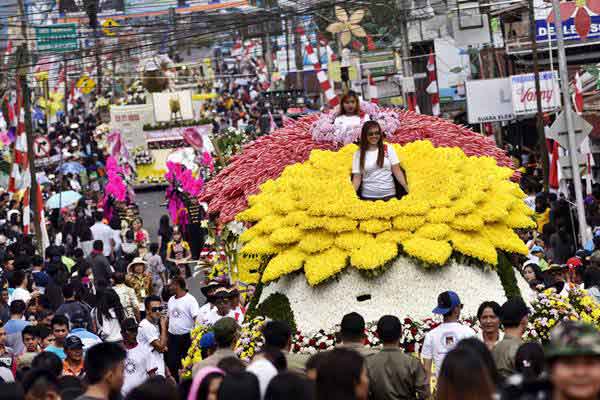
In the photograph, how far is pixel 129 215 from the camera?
3117 centimetres

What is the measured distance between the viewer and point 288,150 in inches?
552

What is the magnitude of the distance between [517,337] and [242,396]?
3.21 metres

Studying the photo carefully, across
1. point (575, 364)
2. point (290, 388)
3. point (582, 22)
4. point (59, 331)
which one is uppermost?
→ point (582, 22)

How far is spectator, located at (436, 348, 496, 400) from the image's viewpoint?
21.8ft

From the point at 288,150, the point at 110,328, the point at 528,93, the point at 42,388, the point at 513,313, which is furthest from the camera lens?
the point at 528,93

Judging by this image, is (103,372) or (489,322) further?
(489,322)

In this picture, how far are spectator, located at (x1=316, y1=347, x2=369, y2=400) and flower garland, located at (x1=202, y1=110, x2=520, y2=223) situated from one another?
21.3 feet

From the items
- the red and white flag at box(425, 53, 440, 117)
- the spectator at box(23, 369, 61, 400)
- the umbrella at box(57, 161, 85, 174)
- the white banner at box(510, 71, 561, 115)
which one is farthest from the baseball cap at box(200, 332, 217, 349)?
the umbrella at box(57, 161, 85, 174)

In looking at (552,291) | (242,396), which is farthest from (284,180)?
(242,396)

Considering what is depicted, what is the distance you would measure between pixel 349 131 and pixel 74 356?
338 centimetres

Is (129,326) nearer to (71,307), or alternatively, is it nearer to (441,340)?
(71,307)

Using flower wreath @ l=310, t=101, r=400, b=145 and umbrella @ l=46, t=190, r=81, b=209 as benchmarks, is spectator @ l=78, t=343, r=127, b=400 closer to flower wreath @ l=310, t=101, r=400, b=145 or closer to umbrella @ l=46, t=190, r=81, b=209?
flower wreath @ l=310, t=101, r=400, b=145

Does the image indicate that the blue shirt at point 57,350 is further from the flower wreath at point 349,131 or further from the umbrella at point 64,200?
the umbrella at point 64,200

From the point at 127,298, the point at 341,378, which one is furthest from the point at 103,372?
the point at 127,298
